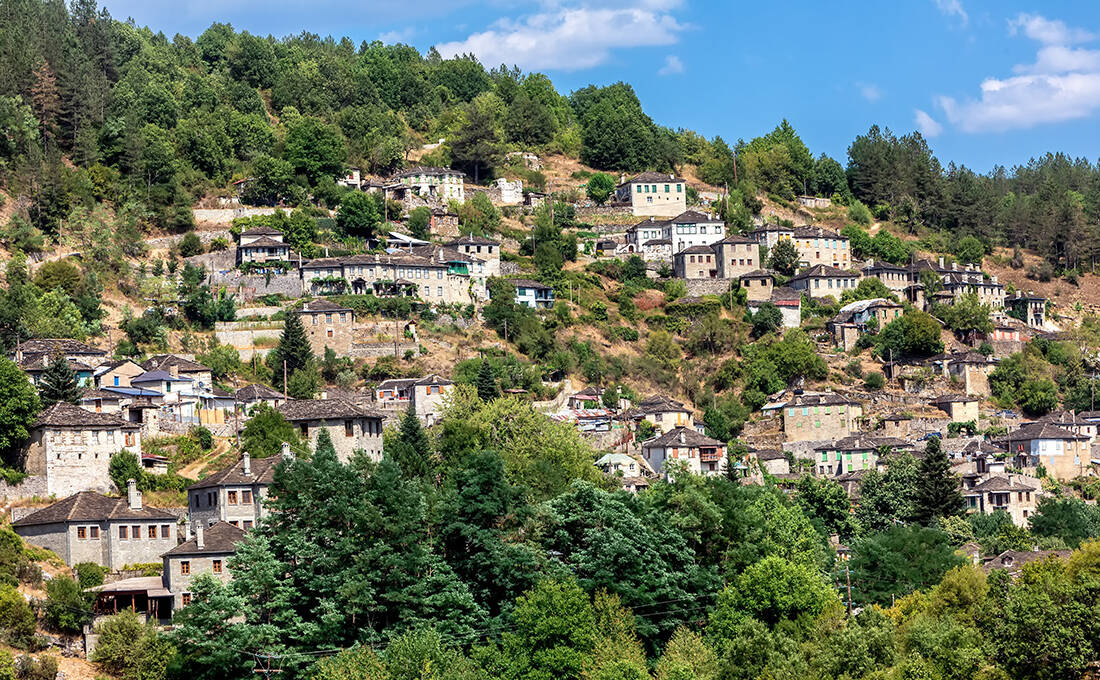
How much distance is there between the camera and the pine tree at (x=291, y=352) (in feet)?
298

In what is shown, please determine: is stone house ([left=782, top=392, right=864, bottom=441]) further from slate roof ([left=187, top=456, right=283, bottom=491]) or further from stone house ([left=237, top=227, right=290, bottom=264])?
slate roof ([left=187, top=456, right=283, bottom=491])

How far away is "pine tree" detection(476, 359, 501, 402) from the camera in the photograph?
91.0 metres

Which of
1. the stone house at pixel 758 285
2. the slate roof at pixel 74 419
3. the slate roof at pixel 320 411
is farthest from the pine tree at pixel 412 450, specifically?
the stone house at pixel 758 285

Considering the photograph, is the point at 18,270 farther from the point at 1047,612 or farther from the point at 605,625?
the point at 1047,612

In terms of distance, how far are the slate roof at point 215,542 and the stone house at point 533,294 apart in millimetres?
47902

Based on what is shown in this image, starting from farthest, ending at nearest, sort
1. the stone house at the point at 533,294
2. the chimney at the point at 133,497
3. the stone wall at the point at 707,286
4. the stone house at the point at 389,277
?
1. the stone wall at the point at 707,286
2. the stone house at the point at 533,294
3. the stone house at the point at 389,277
4. the chimney at the point at 133,497

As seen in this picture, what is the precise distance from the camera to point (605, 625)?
5897 cm

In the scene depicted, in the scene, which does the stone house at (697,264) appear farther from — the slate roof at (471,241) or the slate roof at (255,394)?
the slate roof at (255,394)

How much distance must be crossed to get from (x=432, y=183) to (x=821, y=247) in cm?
3152

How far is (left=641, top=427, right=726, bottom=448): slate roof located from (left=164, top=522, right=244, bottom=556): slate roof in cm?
3419

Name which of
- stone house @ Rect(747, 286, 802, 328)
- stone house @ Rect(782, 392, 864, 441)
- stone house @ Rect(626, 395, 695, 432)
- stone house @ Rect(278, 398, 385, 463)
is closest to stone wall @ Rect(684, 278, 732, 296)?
stone house @ Rect(747, 286, 802, 328)

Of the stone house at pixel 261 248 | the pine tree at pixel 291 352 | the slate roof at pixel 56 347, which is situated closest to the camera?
the slate roof at pixel 56 347

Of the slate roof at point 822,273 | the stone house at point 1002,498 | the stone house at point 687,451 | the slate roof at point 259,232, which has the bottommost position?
the stone house at point 1002,498

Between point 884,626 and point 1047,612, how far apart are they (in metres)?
5.38
